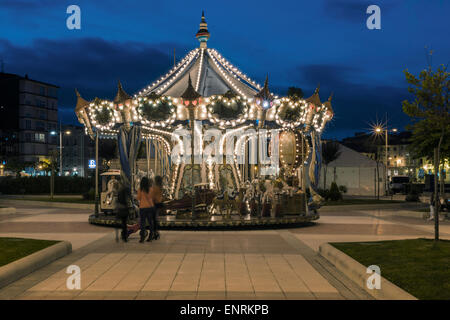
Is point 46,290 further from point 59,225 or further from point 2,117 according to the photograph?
point 2,117

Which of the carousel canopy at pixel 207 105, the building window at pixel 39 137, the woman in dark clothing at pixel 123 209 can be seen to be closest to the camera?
the woman in dark clothing at pixel 123 209

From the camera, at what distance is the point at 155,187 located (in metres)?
13.2

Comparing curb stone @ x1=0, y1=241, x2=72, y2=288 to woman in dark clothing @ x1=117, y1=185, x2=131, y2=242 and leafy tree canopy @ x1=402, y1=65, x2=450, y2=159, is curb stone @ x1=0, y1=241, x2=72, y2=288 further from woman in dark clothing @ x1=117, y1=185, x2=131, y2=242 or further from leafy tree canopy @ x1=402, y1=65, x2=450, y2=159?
leafy tree canopy @ x1=402, y1=65, x2=450, y2=159

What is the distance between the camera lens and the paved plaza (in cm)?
757

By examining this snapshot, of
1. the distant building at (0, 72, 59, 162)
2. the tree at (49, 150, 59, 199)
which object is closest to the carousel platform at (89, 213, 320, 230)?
the tree at (49, 150, 59, 199)

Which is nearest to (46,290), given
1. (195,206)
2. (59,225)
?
(195,206)

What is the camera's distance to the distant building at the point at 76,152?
91.0 meters

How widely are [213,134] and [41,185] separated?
28.1 m

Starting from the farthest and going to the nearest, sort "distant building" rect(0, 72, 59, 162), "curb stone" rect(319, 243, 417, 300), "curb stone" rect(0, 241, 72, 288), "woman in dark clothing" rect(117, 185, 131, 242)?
"distant building" rect(0, 72, 59, 162), "woman in dark clothing" rect(117, 185, 131, 242), "curb stone" rect(0, 241, 72, 288), "curb stone" rect(319, 243, 417, 300)

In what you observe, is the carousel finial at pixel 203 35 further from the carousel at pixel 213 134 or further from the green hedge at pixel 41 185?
the green hedge at pixel 41 185

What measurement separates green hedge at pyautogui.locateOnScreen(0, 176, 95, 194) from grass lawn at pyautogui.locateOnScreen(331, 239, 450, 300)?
36710 millimetres

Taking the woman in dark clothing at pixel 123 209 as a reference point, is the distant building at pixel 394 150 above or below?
above

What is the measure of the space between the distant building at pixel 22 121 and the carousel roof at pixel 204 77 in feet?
220

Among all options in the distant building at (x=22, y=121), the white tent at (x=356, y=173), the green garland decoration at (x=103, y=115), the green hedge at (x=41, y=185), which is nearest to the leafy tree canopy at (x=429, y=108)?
the green garland decoration at (x=103, y=115)
